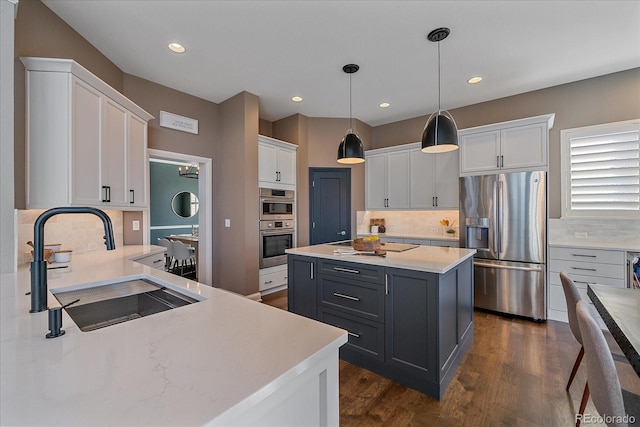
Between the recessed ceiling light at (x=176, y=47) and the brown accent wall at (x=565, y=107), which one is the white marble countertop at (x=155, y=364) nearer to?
the recessed ceiling light at (x=176, y=47)

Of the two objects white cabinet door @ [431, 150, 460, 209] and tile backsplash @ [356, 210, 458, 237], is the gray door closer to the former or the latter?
tile backsplash @ [356, 210, 458, 237]

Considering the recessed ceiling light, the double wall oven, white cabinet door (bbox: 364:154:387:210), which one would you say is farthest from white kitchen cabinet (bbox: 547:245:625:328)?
the recessed ceiling light

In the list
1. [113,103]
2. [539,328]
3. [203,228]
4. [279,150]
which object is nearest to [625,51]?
[539,328]

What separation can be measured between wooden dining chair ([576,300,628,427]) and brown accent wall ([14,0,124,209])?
3.45 metres

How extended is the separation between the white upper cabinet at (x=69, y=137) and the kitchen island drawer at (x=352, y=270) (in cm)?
206

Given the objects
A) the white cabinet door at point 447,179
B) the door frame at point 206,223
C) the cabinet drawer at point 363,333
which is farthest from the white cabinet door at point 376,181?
the cabinet drawer at point 363,333

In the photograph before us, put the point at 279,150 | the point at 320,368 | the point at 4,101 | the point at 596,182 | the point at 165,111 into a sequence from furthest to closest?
the point at 279,150 → the point at 165,111 → the point at 596,182 → the point at 4,101 → the point at 320,368

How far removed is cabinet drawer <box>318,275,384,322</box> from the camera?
2.18 m

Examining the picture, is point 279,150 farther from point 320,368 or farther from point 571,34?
point 320,368

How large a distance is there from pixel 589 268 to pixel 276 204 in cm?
396

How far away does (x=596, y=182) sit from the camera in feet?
11.3

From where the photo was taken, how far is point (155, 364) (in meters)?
0.67

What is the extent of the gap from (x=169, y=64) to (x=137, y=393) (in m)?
3.57

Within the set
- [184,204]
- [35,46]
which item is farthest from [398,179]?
[184,204]
